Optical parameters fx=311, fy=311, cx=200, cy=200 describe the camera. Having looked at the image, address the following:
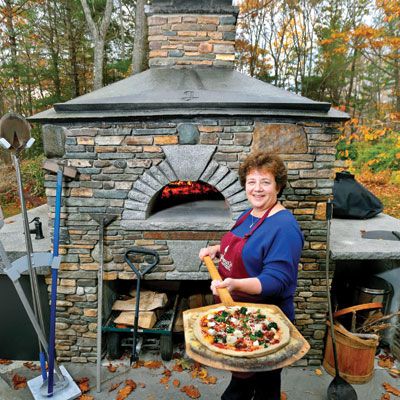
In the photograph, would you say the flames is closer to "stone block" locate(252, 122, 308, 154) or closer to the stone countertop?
"stone block" locate(252, 122, 308, 154)

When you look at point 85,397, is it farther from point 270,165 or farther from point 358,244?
point 358,244

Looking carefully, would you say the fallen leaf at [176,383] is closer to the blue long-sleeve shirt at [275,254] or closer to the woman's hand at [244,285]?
the blue long-sleeve shirt at [275,254]

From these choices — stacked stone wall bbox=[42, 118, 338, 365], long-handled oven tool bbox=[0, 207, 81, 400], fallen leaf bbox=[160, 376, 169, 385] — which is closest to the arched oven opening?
stacked stone wall bbox=[42, 118, 338, 365]

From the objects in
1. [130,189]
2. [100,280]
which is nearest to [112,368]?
[100,280]

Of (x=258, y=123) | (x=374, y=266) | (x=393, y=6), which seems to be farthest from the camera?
(x=393, y=6)

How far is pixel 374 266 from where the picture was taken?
378cm

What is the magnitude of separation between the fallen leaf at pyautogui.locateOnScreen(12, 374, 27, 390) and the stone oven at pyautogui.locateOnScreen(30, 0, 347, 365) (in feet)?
1.34

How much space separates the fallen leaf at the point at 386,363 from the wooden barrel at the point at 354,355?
0.89ft

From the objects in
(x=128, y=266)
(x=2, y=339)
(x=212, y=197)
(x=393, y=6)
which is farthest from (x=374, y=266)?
(x=393, y=6)

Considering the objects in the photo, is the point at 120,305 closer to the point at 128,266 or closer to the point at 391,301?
the point at 128,266

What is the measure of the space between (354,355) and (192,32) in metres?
4.28

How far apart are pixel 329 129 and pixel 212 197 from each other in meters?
1.74

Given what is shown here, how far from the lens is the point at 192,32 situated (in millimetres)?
4121

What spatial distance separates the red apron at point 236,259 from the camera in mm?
1969
